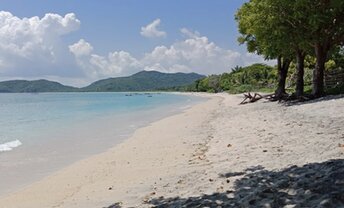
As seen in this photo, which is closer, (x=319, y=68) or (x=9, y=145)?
(x=9, y=145)

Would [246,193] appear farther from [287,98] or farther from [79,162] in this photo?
[287,98]

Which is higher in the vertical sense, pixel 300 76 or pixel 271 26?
pixel 271 26

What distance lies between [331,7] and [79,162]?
21.2 meters

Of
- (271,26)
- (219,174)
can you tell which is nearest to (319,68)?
(271,26)

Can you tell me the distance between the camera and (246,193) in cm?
788

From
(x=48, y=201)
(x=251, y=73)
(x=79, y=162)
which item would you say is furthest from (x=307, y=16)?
(x=251, y=73)

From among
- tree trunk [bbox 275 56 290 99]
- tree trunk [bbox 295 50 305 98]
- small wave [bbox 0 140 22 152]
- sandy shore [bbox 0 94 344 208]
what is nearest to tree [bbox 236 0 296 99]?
tree trunk [bbox 295 50 305 98]

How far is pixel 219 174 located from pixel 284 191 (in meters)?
3.24

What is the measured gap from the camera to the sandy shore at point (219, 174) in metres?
7.41

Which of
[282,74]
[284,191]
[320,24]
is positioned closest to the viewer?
[284,191]

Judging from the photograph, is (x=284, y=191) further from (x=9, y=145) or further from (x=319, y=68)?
(x=319, y=68)

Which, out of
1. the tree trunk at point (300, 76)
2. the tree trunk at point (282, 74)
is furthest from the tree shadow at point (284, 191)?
the tree trunk at point (282, 74)

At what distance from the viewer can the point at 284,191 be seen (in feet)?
24.0

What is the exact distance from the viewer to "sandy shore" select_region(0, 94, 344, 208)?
7.41 metres
